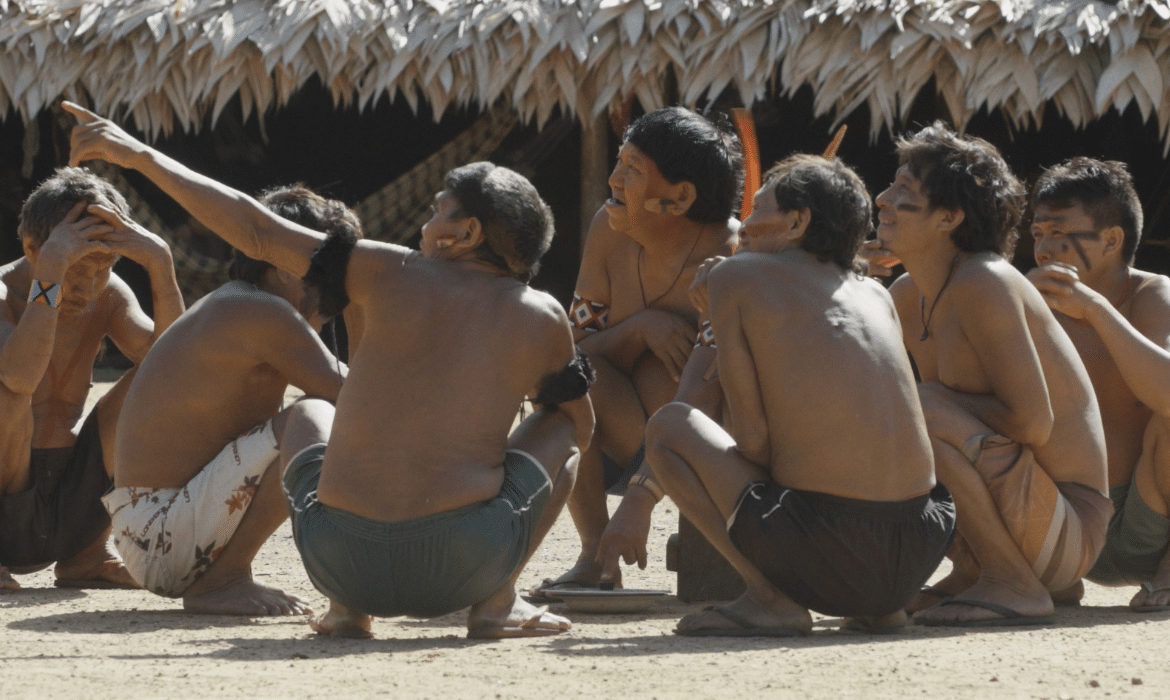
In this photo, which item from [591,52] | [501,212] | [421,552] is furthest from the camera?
[591,52]

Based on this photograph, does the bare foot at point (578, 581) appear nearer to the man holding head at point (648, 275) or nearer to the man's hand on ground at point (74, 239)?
the man holding head at point (648, 275)

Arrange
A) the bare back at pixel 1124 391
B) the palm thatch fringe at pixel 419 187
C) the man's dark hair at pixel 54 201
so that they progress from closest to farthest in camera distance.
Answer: the bare back at pixel 1124 391, the man's dark hair at pixel 54 201, the palm thatch fringe at pixel 419 187

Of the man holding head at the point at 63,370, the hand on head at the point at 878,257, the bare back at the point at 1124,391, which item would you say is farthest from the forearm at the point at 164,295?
the bare back at the point at 1124,391

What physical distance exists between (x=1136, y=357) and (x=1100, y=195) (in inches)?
20.7

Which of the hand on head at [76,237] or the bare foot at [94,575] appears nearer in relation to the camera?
the hand on head at [76,237]

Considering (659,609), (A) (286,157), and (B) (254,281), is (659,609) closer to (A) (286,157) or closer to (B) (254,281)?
(B) (254,281)

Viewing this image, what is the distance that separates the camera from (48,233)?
390cm

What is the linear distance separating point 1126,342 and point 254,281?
2.17 m

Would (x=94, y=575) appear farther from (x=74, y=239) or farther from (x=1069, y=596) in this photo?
(x=1069, y=596)

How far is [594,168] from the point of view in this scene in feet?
28.3

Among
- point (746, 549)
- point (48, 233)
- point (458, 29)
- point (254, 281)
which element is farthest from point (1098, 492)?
point (458, 29)

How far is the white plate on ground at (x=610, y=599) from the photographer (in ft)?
11.4

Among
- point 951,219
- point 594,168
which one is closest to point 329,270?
point 951,219

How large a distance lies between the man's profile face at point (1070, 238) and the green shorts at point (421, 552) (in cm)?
164
